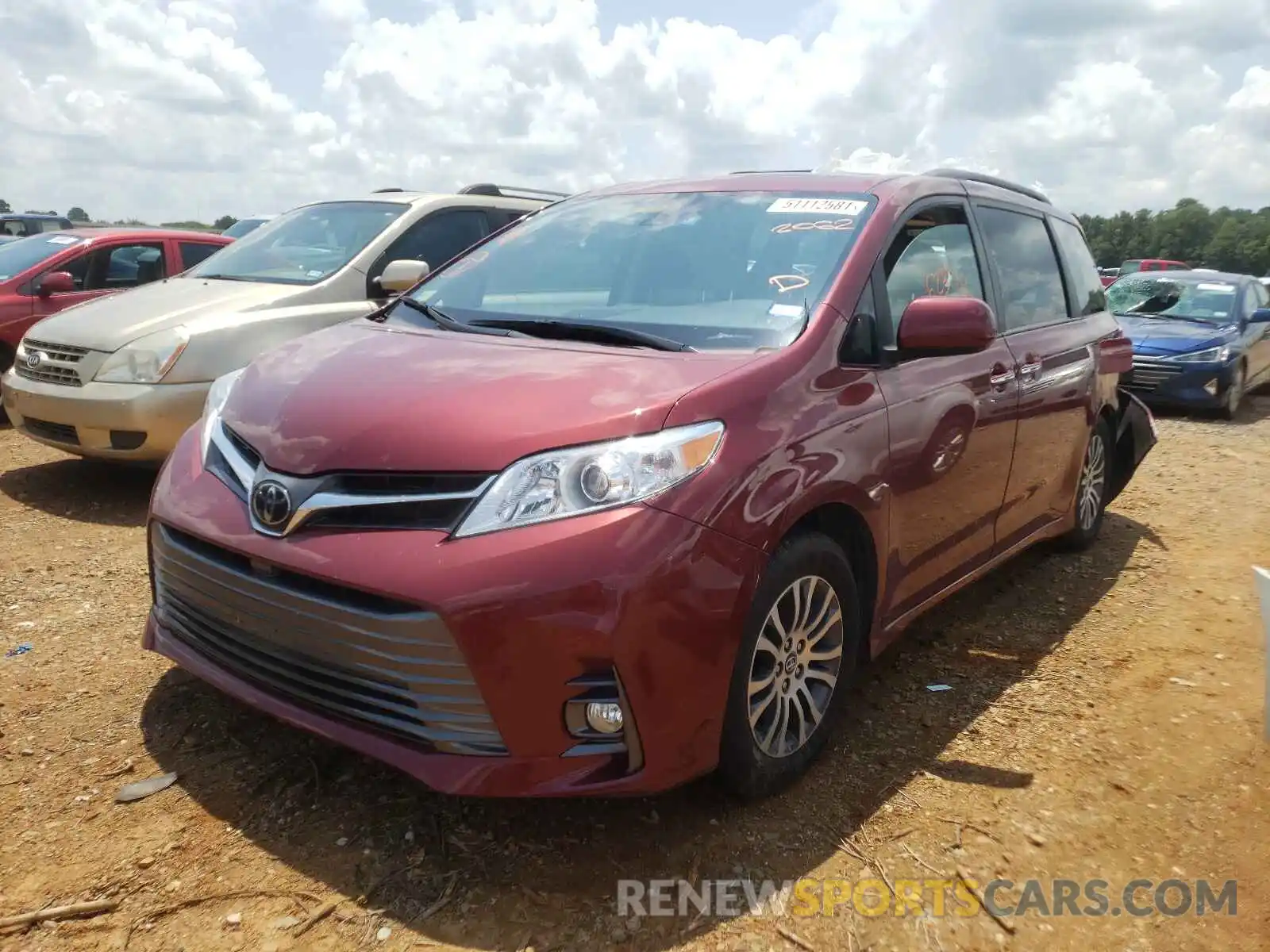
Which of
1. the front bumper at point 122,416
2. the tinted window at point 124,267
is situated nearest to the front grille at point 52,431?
the front bumper at point 122,416

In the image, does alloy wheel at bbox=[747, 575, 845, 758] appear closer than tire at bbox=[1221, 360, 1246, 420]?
Yes

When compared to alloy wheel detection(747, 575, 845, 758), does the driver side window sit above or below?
above

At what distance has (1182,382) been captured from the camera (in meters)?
9.97

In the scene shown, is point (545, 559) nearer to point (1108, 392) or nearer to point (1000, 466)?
point (1000, 466)

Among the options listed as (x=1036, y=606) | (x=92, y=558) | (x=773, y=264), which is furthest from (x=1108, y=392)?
(x=92, y=558)

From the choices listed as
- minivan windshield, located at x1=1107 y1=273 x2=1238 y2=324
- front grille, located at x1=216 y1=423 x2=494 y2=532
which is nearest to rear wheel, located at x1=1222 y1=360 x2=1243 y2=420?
minivan windshield, located at x1=1107 y1=273 x2=1238 y2=324

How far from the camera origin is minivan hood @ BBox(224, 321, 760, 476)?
2.39 meters

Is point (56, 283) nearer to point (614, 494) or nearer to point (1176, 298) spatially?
point (614, 494)

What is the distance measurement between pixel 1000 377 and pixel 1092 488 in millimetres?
1864

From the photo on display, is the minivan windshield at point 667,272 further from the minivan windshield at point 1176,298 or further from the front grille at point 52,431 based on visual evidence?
the minivan windshield at point 1176,298

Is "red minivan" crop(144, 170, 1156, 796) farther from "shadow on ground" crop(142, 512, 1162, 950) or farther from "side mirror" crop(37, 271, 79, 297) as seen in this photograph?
"side mirror" crop(37, 271, 79, 297)

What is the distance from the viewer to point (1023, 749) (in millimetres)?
3225

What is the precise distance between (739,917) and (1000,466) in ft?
7.01

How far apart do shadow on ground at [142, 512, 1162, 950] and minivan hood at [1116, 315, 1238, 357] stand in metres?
8.04
